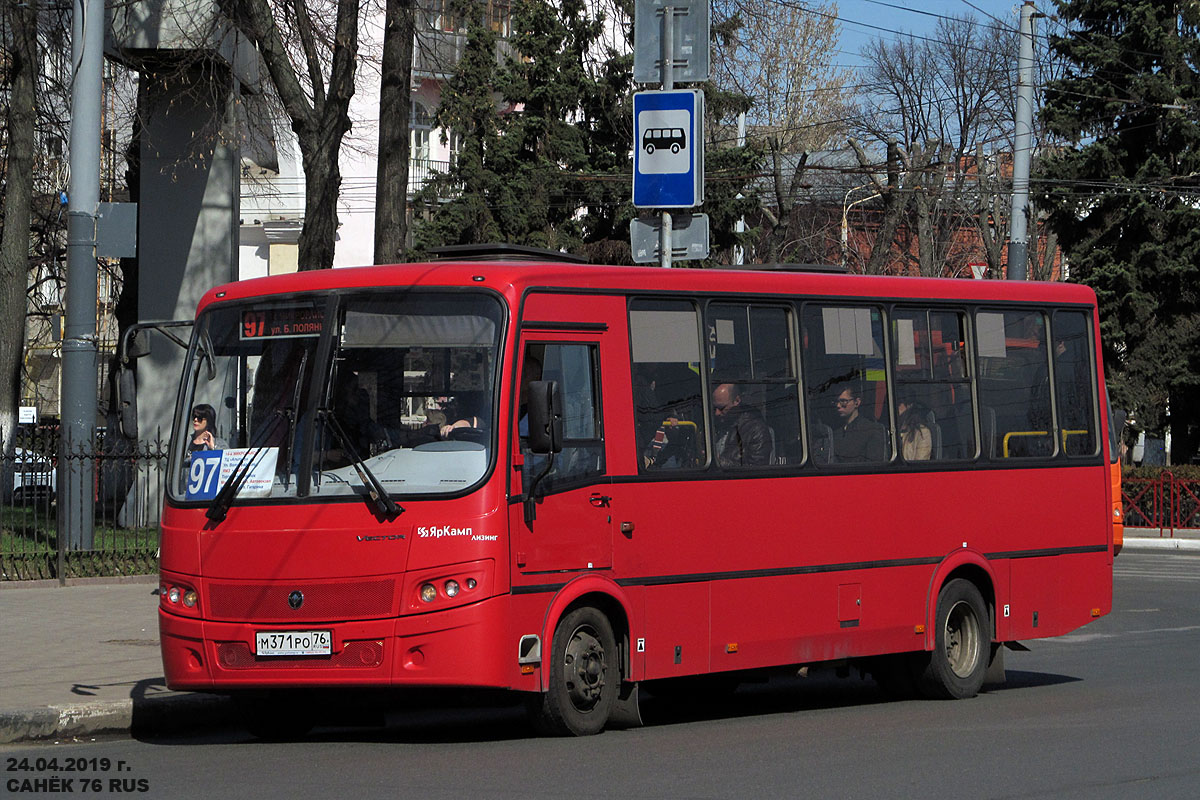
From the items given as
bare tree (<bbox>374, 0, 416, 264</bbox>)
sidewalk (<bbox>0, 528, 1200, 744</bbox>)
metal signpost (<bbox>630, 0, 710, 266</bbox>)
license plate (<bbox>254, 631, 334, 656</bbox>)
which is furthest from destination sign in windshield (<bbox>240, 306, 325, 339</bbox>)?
bare tree (<bbox>374, 0, 416, 264</bbox>)

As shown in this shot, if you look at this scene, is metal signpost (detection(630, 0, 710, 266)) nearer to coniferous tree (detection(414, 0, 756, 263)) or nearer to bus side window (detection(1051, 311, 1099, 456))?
bus side window (detection(1051, 311, 1099, 456))

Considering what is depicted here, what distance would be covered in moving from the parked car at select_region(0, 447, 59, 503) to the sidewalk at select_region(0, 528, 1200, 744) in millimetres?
1374

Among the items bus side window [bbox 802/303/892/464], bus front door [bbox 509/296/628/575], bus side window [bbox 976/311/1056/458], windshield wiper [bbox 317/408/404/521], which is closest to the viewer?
windshield wiper [bbox 317/408/404/521]

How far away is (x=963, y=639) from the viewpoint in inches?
514

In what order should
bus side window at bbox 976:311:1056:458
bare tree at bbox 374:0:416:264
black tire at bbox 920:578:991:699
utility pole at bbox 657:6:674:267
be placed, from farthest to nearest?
bare tree at bbox 374:0:416:264 → utility pole at bbox 657:6:674:267 → bus side window at bbox 976:311:1056:458 → black tire at bbox 920:578:991:699

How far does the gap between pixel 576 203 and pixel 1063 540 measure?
25.6 metres

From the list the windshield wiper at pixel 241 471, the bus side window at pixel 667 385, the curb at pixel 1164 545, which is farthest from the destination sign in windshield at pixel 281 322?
the curb at pixel 1164 545

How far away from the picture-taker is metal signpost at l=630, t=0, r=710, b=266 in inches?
578

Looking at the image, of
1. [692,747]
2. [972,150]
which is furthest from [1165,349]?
[692,747]

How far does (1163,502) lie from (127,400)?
90.1 feet

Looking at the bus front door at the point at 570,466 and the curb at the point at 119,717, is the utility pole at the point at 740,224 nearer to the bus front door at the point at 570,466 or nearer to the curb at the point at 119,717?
the curb at the point at 119,717

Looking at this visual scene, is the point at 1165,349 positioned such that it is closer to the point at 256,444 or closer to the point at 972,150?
the point at 972,150

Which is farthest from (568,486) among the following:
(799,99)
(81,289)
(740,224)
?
(799,99)

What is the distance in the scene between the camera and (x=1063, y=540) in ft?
45.0
